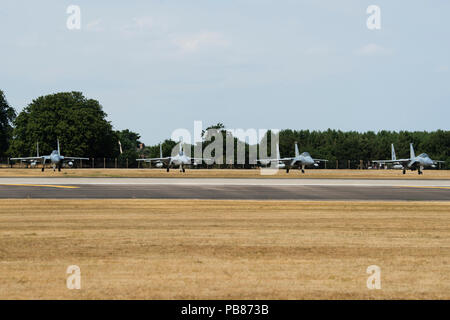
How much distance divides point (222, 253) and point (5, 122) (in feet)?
479

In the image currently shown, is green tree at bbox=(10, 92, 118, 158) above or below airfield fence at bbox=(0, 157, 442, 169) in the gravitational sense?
above

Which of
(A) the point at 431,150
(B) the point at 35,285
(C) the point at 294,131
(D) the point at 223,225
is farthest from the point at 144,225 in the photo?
(C) the point at 294,131

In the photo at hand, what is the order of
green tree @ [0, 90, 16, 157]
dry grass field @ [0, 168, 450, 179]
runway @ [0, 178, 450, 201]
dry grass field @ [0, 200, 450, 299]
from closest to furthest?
1. dry grass field @ [0, 200, 450, 299]
2. runway @ [0, 178, 450, 201]
3. dry grass field @ [0, 168, 450, 179]
4. green tree @ [0, 90, 16, 157]

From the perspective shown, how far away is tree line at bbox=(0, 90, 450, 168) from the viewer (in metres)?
124

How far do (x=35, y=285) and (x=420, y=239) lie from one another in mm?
10753

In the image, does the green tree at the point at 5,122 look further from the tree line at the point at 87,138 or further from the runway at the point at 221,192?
the runway at the point at 221,192

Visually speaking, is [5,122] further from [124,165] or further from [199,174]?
[199,174]

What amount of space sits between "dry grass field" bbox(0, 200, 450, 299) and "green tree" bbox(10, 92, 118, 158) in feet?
344

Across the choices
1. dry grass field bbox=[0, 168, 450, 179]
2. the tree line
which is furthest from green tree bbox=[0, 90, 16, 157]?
dry grass field bbox=[0, 168, 450, 179]

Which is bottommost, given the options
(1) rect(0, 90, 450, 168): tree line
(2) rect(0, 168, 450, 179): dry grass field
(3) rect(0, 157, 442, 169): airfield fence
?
(2) rect(0, 168, 450, 179): dry grass field

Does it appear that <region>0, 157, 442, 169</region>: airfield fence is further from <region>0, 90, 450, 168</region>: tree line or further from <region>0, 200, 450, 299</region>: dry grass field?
<region>0, 200, 450, 299</region>: dry grass field

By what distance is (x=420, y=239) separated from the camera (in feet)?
50.0

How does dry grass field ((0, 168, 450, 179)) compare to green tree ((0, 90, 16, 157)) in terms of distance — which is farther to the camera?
green tree ((0, 90, 16, 157))
